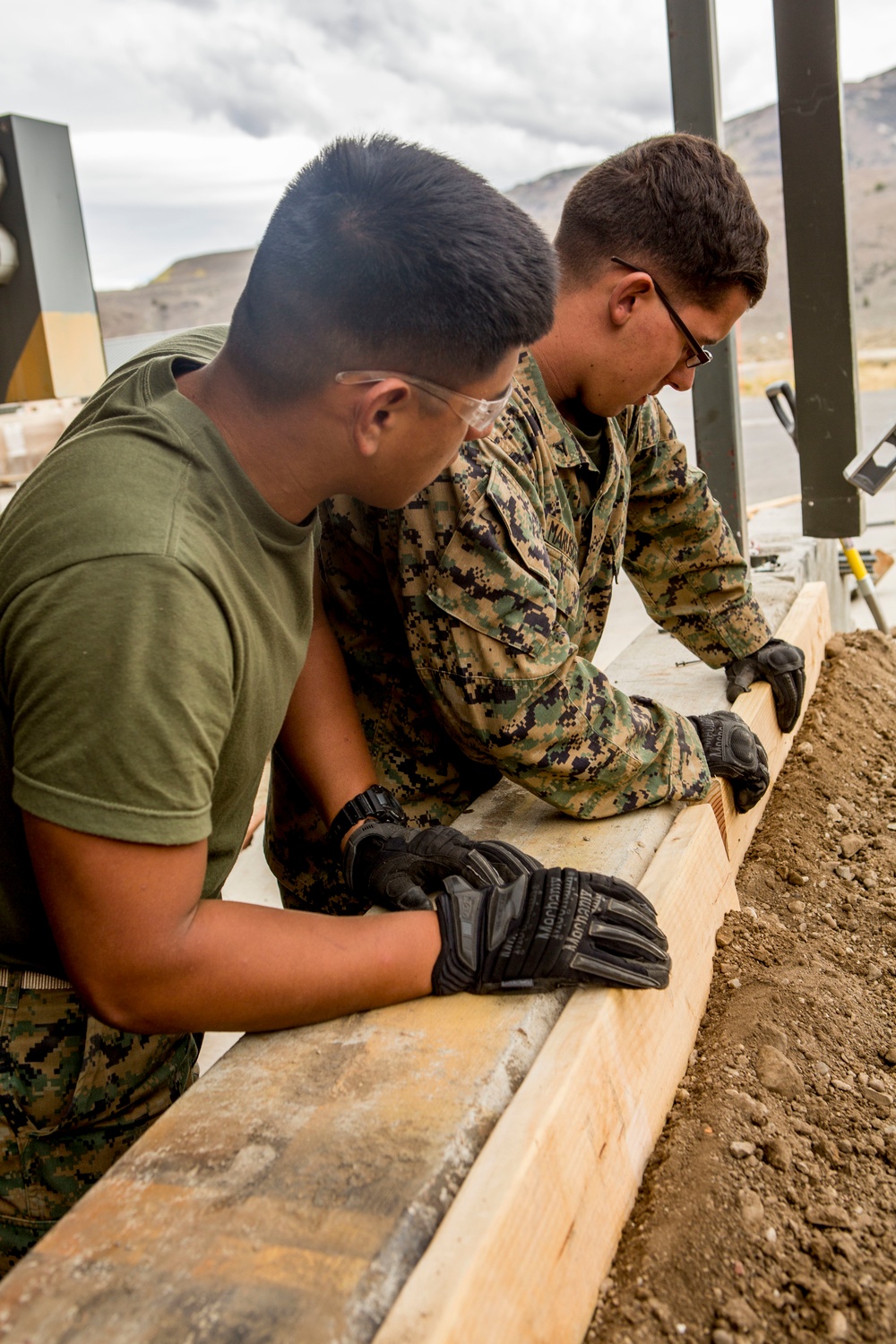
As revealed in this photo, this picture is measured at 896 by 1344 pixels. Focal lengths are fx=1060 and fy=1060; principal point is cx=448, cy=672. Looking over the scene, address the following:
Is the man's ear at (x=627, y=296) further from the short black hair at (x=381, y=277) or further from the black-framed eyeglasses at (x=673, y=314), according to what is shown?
the short black hair at (x=381, y=277)

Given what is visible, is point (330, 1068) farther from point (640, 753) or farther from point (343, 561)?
point (343, 561)

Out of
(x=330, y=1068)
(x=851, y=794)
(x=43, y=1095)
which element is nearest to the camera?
(x=330, y=1068)

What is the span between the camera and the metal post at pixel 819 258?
13.0ft

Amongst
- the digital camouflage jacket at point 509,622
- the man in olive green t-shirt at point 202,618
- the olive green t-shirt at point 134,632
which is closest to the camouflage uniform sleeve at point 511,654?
the digital camouflage jacket at point 509,622

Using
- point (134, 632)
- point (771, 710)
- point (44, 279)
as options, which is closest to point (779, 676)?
point (771, 710)

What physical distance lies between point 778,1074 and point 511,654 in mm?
809

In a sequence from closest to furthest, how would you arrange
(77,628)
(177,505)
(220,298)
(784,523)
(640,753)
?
1. (77,628)
2. (177,505)
3. (640,753)
4. (784,523)
5. (220,298)

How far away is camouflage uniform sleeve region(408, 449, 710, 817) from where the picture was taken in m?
1.80

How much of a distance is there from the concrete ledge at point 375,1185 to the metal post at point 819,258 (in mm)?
3275

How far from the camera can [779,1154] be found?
1.53 metres

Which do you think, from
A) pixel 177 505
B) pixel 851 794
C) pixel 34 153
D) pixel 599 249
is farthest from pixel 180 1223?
pixel 34 153

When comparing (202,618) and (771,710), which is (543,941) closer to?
(202,618)

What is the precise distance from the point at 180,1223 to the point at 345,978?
382 mm

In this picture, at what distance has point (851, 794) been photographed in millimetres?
2938
